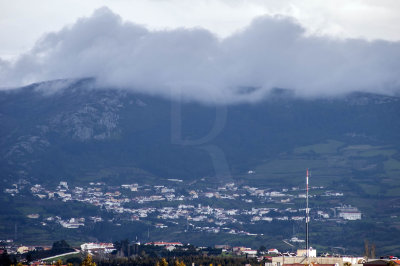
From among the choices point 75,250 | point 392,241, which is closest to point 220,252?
point 75,250

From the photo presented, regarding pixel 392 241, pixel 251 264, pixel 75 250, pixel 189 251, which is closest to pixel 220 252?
pixel 189 251

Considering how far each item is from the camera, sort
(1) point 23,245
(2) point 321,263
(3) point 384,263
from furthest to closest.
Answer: (1) point 23,245, (2) point 321,263, (3) point 384,263

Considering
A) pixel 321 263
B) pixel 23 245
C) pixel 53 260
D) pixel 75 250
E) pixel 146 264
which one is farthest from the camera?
pixel 23 245

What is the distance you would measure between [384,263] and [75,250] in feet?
243

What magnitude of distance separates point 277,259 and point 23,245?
260 ft

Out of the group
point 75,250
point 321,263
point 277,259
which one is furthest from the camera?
point 75,250

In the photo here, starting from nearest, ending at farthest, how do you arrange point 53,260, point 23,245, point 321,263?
point 321,263 → point 53,260 → point 23,245

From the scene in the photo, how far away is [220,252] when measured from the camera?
164 metres

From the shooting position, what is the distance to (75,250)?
172 m

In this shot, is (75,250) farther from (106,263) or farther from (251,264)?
(251,264)

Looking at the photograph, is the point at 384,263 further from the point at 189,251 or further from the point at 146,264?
the point at 189,251

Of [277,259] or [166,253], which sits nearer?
[277,259]

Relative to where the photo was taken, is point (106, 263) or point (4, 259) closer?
point (4, 259)

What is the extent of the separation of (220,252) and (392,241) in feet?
154
